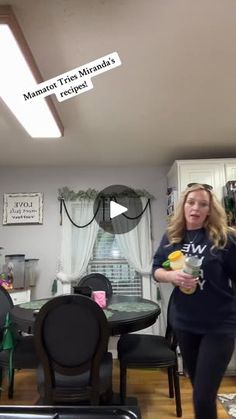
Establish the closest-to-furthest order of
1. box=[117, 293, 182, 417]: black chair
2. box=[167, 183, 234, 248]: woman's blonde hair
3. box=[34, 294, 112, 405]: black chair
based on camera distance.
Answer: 1. box=[167, 183, 234, 248]: woman's blonde hair
2. box=[34, 294, 112, 405]: black chair
3. box=[117, 293, 182, 417]: black chair

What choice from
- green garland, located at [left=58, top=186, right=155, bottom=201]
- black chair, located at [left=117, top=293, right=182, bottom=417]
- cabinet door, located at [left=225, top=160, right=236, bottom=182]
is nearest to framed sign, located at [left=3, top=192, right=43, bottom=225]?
green garland, located at [left=58, top=186, right=155, bottom=201]

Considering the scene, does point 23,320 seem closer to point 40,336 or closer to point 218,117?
point 40,336

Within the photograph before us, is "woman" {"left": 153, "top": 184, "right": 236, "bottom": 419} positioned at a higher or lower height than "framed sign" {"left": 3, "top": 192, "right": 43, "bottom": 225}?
lower

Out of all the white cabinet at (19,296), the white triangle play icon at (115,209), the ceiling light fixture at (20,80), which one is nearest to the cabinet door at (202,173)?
the white triangle play icon at (115,209)

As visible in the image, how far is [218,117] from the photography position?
263 cm

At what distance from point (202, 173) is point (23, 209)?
2.32 meters

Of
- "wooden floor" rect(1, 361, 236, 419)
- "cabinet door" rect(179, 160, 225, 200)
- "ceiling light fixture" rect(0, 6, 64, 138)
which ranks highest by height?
"ceiling light fixture" rect(0, 6, 64, 138)

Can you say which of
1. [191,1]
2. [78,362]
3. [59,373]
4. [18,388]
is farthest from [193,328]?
[18,388]

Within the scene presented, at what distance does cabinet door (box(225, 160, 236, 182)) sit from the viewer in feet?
10.9

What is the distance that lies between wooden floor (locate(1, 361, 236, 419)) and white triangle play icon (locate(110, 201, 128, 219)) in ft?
5.90

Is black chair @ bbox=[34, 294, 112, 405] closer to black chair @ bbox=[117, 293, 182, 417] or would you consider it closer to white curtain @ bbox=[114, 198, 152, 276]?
black chair @ bbox=[117, 293, 182, 417]

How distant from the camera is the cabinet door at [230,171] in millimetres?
3336

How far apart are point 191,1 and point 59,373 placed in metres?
2.04

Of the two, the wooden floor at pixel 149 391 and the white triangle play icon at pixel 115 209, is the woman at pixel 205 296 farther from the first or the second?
the white triangle play icon at pixel 115 209
